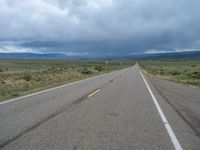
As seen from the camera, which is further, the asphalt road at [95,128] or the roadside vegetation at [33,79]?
the roadside vegetation at [33,79]

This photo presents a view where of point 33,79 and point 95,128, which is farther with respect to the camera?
point 33,79

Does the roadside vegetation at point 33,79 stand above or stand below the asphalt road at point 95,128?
below

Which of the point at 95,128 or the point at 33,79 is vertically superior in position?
the point at 95,128

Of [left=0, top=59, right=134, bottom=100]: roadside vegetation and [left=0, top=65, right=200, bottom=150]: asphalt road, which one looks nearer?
[left=0, top=65, right=200, bottom=150]: asphalt road

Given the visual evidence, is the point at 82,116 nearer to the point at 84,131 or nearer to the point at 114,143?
the point at 84,131

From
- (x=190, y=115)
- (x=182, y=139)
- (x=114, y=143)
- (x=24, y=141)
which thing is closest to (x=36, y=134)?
(x=24, y=141)

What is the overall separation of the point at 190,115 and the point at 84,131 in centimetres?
418

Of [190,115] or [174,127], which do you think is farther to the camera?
[190,115]

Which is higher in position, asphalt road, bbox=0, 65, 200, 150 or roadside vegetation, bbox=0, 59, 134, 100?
asphalt road, bbox=0, 65, 200, 150

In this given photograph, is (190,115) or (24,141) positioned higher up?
(24,141)

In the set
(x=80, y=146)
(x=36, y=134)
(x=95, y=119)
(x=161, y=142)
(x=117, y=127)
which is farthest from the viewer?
(x=95, y=119)

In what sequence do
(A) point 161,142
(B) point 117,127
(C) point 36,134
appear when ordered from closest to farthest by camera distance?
(A) point 161,142 → (C) point 36,134 → (B) point 117,127

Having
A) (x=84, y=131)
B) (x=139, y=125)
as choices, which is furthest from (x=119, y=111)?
(x=84, y=131)

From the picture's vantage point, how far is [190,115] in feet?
29.8
